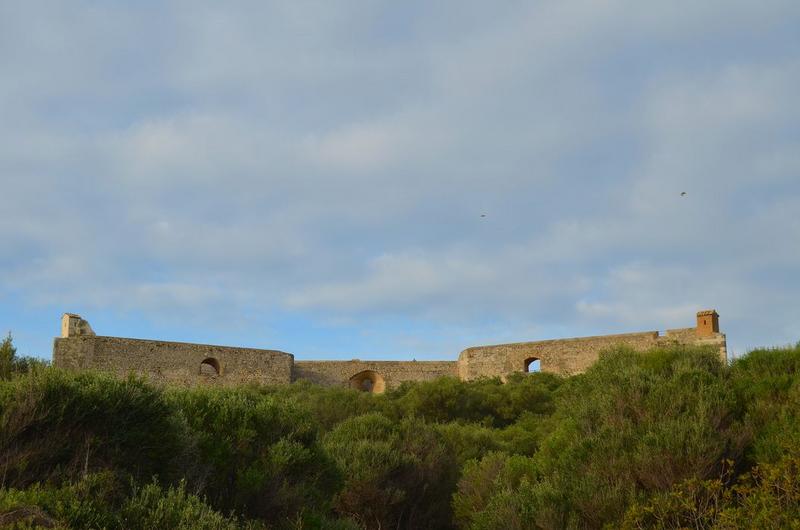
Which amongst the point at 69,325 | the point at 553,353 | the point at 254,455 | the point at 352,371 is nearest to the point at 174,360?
the point at 69,325

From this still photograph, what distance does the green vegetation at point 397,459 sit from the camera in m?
7.92

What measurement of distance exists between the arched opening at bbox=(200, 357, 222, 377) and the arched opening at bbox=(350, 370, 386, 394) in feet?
20.3

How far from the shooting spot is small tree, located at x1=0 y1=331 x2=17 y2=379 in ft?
32.6

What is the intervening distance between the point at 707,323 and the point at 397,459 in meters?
17.5

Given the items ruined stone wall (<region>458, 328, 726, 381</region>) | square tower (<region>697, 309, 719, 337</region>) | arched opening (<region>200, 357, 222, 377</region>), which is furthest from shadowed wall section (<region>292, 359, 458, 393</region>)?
square tower (<region>697, 309, 719, 337</region>)

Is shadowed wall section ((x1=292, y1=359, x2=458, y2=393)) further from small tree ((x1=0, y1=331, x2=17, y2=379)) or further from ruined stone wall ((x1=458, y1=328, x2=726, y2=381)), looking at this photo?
small tree ((x1=0, y1=331, x2=17, y2=379))

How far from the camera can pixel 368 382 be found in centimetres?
3559

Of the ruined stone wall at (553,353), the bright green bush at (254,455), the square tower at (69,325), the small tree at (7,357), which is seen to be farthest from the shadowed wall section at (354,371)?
the small tree at (7,357)

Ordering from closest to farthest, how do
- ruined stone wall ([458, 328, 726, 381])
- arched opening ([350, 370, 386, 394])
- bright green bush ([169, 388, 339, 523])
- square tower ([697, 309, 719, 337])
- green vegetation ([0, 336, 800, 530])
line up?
green vegetation ([0, 336, 800, 530]) < bright green bush ([169, 388, 339, 523]) < square tower ([697, 309, 719, 337]) < ruined stone wall ([458, 328, 726, 381]) < arched opening ([350, 370, 386, 394])

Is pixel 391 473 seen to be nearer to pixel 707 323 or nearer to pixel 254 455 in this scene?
pixel 254 455

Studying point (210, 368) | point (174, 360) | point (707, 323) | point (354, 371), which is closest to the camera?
point (707, 323)

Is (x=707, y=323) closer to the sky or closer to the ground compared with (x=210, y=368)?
closer to the sky

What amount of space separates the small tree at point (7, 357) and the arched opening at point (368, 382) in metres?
24.2

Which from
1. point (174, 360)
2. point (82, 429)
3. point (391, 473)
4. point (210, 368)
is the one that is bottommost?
point (391, 473)
